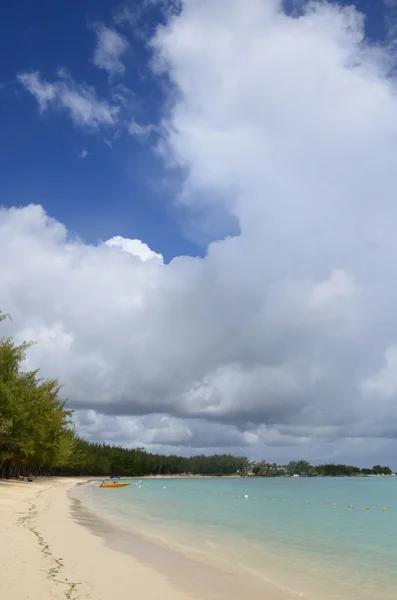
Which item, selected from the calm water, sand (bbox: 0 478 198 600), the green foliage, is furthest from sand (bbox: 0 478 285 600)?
the green foliage

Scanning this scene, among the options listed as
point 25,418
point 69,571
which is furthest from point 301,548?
point 25,418

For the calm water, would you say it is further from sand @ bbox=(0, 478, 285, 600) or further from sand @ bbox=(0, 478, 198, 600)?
sand @ bbox=(0, 478, 198, 600)

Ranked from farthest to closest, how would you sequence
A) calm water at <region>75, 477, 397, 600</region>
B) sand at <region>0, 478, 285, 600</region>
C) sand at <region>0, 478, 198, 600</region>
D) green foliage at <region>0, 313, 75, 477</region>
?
1. green foliage at <region>0, 313, 75, 477</region>
2. calm water at <region>75, 477, 397, 600</region>
3. sand at <region>0, 478, 285, 600</region>
4. sand at <region>0, 478, 198, 600</region>

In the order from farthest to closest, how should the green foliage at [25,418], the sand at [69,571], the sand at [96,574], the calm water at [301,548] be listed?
the green foliage at [25,418], the calm water at [301,548], the sand at [96,574], the sand at [69,571]

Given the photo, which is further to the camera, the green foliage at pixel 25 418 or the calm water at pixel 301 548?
the green foliage at pixel 25 418

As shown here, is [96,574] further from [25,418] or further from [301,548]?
[25,418]

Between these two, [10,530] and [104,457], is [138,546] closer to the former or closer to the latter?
[10,530]

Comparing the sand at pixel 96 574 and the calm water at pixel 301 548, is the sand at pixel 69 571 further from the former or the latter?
the calm water at pixel 301 548

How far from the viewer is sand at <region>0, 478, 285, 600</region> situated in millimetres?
9828

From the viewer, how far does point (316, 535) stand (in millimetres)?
27250

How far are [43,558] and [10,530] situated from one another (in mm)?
5435

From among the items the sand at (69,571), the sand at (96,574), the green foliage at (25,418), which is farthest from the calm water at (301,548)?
the green foliage at (25,418)

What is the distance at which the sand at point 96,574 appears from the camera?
983 centimetres

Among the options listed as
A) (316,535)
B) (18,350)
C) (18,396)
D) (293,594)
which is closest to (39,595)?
(293,594)
